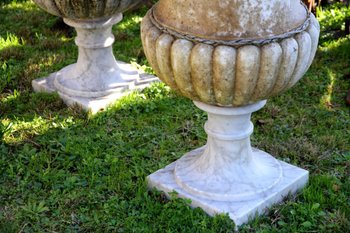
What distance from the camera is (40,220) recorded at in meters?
3.38

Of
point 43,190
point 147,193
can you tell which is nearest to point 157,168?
point 147,193

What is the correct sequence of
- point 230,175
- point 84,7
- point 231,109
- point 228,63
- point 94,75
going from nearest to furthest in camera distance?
point 228,63 < point 231,109 < point 230,175 < point 84,7 < point 94,75

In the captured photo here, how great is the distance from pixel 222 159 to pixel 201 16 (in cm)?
87

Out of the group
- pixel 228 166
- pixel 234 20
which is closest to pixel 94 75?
pixel 228 166

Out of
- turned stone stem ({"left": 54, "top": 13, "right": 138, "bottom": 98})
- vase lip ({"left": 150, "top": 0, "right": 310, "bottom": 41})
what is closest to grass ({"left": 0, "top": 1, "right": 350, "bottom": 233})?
turned stone stem ({"left": 54, "top": 13, "right": 138, "bottom": 98})

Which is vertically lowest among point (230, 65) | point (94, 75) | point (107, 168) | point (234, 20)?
point (107, 168)

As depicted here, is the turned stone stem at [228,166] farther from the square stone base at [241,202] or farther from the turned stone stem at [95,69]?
the turned stone stem at [95,69]

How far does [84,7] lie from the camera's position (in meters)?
4.32

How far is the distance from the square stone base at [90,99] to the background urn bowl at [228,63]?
1.43 meters

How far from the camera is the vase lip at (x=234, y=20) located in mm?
2912

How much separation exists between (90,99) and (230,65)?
1900 mm

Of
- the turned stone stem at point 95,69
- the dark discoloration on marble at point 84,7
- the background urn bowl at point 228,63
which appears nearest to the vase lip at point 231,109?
the background urn bowl at point 228,63

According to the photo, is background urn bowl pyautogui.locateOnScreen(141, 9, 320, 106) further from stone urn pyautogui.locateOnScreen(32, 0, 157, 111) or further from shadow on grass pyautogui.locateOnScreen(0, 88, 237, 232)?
stone urn pyautogui.locateOnScreen(32, 0, 157, 111)

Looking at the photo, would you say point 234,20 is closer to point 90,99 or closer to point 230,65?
point 230,65
